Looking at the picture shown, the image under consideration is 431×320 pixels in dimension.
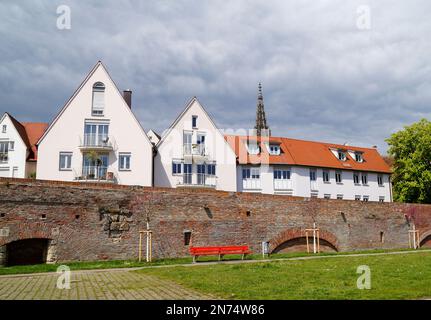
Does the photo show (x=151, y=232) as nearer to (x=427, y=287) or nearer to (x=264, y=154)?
(x=427, y=287)

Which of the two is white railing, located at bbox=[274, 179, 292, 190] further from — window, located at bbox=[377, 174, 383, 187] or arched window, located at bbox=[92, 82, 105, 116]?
arched window, located at bbox=[92, 82, 105, 116]

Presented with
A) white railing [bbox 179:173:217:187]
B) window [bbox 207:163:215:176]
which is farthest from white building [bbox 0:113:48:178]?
window [bbox 207:163:215:176]

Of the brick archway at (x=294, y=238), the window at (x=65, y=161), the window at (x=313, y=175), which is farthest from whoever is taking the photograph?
the window at (x=313, y=175)

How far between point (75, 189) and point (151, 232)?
184 inches

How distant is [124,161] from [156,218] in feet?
49.9

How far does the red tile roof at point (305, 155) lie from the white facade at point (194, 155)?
2.50 m

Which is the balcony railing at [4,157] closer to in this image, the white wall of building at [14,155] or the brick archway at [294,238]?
the white wall of building at [14,155]

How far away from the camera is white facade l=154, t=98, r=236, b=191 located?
1564 inches

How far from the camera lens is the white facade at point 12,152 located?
38.8 metres

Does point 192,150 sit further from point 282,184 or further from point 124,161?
point 282,184

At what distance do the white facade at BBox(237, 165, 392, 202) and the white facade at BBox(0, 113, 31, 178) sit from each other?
67.8 ft

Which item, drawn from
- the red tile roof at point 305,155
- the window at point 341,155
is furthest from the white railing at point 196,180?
the window at point 341,155

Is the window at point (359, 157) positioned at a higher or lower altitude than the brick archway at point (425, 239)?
higher
